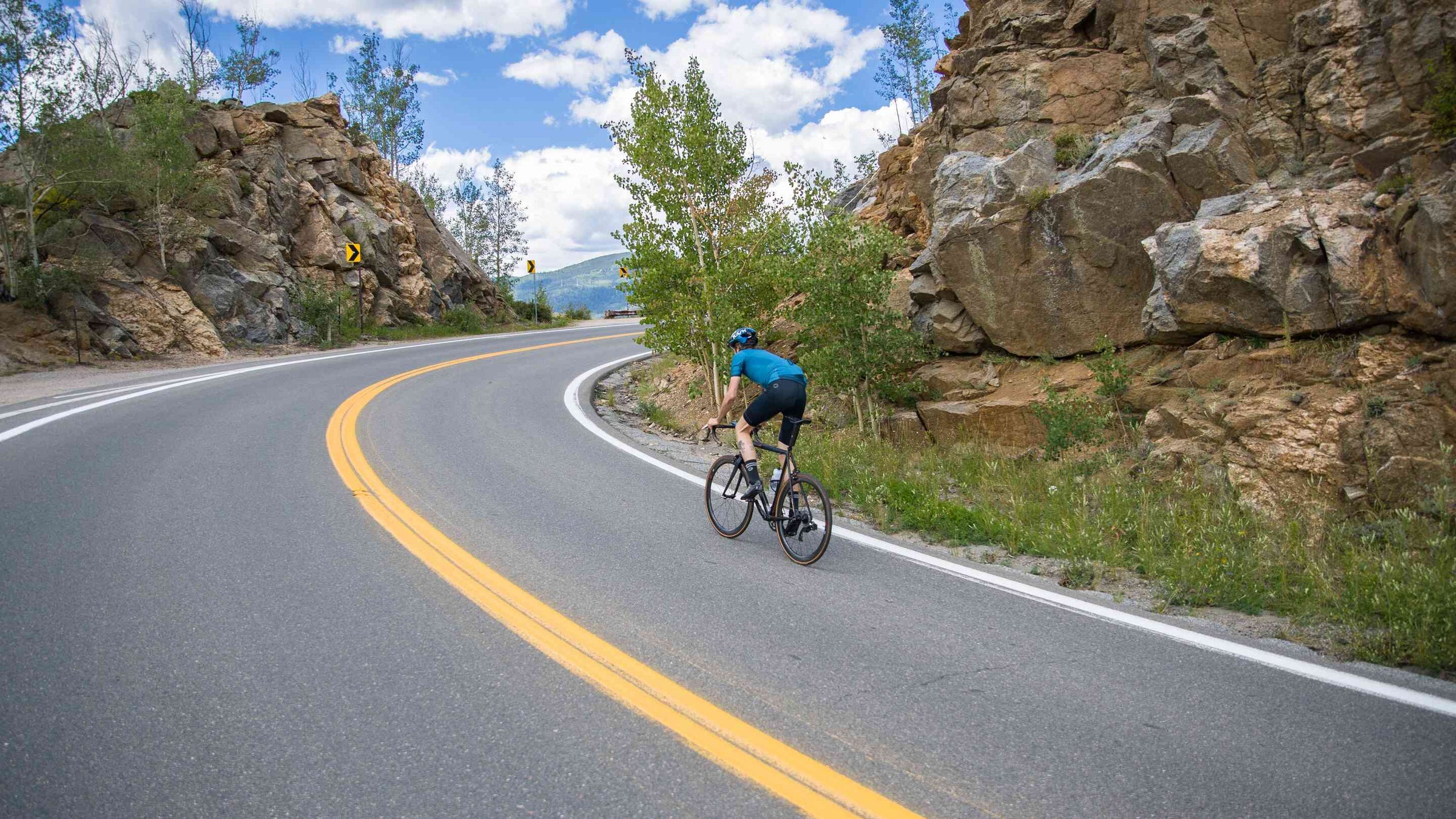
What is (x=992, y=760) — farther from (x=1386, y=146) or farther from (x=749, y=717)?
(x=1386, y=146)

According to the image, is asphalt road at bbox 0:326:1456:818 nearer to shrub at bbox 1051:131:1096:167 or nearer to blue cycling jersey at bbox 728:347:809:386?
blue cycling jersey at bbox 728:347:809:386

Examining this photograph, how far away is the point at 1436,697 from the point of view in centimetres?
350

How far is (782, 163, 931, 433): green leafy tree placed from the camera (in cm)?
986

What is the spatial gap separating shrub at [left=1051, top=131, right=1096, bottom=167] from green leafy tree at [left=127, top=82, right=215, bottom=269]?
22033mm

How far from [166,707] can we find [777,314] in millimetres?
10184

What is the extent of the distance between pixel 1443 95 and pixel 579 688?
28.6ft

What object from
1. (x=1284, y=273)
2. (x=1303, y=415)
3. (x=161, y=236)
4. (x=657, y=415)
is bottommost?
(x=657, y=415)

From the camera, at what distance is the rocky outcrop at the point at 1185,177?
6762 millimetres

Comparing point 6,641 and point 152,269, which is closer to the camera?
point 6,641

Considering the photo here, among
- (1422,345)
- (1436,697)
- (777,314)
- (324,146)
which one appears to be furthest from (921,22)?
(1436,697)

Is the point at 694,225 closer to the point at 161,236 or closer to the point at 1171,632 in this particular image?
the point at 1171,632

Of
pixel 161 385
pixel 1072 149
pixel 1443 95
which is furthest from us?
pixel 161 385

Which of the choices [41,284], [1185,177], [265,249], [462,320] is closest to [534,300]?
[462,320]

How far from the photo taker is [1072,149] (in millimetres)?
10391
